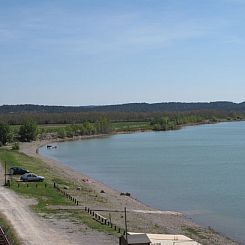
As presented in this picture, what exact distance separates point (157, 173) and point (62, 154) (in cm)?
3656

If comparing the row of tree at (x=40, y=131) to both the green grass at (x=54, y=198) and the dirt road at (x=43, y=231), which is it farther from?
the dirt road at (x=43, y=231)

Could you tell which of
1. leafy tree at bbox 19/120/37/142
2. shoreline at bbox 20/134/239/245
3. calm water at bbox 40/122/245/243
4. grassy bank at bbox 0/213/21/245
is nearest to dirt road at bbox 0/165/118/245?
grassy bank at bbox 0/213/21/245

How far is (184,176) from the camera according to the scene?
56.9m

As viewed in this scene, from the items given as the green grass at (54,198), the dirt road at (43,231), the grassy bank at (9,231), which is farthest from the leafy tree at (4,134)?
the grassy bank at (9,231)

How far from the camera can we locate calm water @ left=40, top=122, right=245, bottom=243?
38578 mm

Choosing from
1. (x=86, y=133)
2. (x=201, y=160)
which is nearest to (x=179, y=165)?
(x=201, y=160)

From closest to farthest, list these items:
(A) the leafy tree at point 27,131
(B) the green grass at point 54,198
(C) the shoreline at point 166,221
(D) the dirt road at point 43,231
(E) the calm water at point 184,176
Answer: (D) the dirt road at point 43,231 < (B) the green grass at point 54,198 < (C) the shoreline at point 166,221 < (E) the calm water at point 184,176 < (A) the leafy tree at point 27,131

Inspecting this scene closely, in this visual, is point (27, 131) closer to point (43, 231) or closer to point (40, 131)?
point (40, 131)

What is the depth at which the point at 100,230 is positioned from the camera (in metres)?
27.3

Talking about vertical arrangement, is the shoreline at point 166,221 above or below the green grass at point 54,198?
below

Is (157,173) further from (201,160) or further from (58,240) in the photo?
(58,240)

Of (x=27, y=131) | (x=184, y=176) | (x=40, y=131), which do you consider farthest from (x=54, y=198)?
(x=40, y=131)

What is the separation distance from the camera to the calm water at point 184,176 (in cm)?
3858

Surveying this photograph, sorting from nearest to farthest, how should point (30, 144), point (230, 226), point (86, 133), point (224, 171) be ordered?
point (230, 226) < point (224, 171) < point (30, 144) < point (86, 133)
